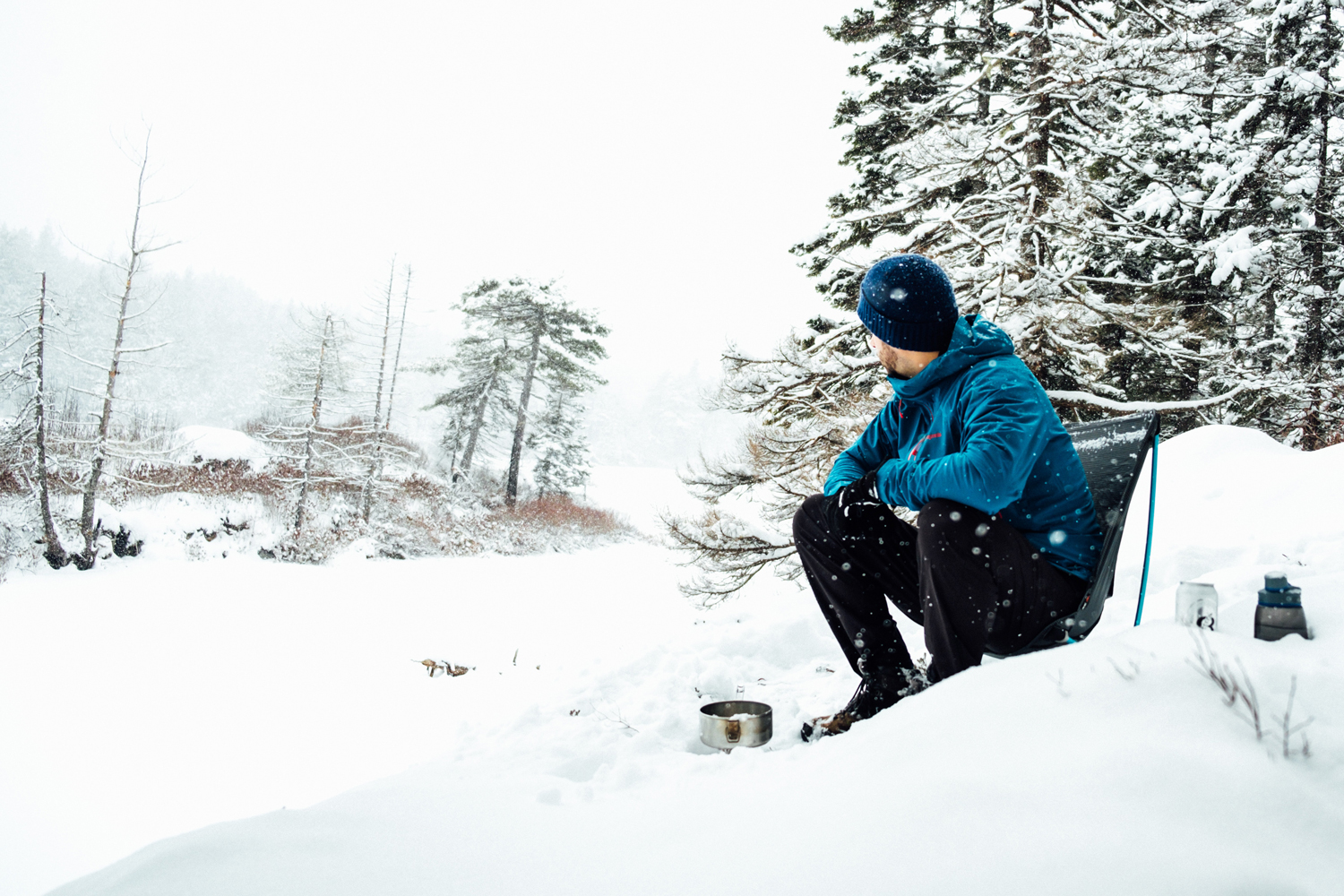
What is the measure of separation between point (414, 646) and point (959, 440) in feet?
23.0

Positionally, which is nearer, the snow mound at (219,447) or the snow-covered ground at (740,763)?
the snow-covered ground at (740,763)

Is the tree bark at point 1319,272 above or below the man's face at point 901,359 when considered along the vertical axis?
above

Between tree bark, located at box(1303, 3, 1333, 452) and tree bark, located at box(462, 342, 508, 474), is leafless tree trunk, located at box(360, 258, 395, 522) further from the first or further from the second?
tree bark, located at box(1303, 3, 1333, 452)

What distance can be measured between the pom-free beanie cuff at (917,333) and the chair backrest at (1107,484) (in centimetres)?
61

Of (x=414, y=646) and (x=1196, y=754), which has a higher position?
(x=1196, y=754)

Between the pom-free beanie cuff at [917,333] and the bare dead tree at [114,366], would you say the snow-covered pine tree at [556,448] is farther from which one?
the pom-free beanie cuff at [917,333]

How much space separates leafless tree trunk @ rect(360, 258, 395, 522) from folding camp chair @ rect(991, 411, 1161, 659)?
1593 cm

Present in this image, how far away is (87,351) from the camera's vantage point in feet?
141

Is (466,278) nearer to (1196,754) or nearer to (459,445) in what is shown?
(459,445)

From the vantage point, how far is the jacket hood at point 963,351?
6.26 ft

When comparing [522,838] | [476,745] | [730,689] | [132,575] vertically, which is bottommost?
[132,575]

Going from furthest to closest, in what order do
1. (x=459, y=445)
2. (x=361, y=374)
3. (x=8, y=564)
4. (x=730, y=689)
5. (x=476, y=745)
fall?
(x=459, y=445) < (x=361, y=374) < (x=8, y=564) < (x=730, y=689) < (x=476, y=745)

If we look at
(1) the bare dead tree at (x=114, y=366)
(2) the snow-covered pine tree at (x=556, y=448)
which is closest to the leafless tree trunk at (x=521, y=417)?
(2) the snow-covered pine tree at (x=556, y=448)

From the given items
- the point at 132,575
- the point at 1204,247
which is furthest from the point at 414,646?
the point at 1204,247
